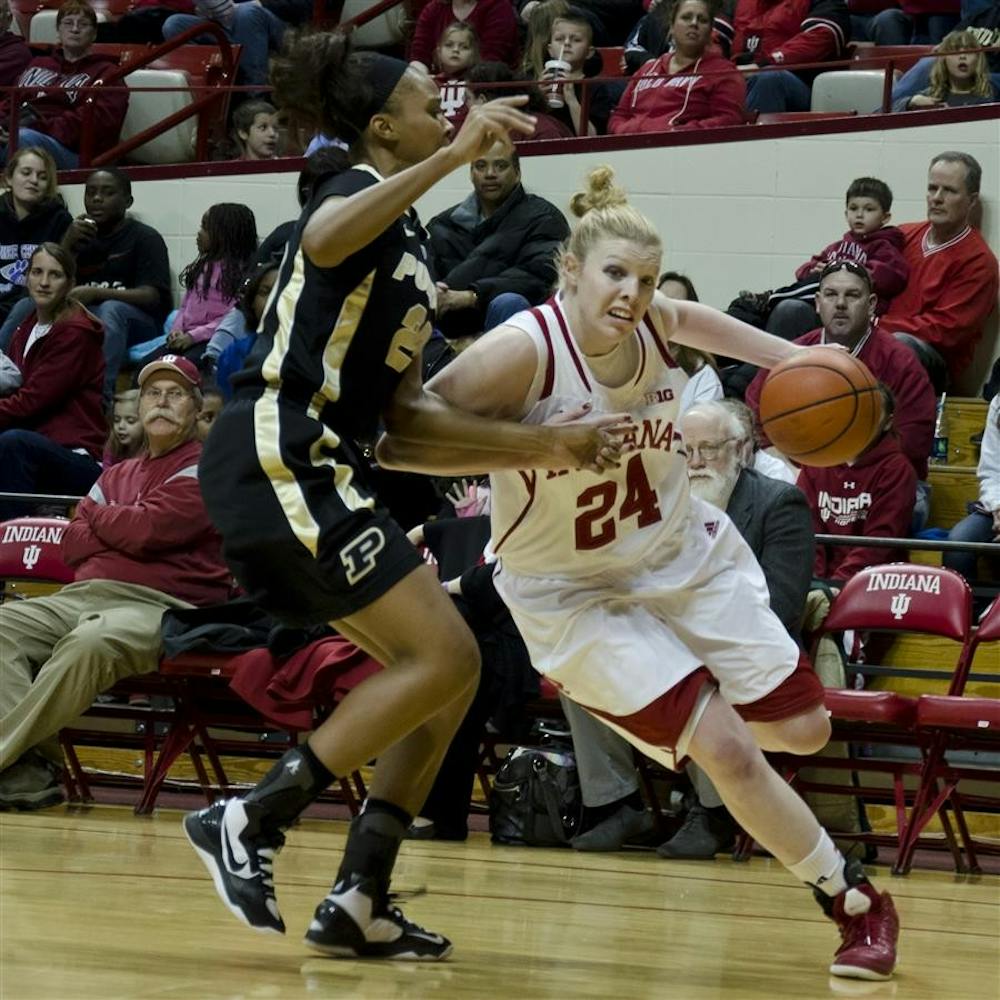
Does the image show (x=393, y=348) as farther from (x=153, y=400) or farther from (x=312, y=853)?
(x=153, y=400)

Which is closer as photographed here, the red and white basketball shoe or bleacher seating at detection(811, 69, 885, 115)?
the red and white basketball shoe

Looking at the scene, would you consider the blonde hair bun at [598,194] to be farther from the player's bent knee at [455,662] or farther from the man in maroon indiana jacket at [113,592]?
the man in maroon indiana jacket at [113,592]

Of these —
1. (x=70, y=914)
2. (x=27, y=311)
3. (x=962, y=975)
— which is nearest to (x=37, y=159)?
(x=27, y=311)

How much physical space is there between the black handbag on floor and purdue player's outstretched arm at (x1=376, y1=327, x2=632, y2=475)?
2705 mm

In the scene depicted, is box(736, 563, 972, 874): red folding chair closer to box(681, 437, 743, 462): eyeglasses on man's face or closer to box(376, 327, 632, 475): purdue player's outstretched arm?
box(681, 437, 743, 462): eyeglasses on man's face

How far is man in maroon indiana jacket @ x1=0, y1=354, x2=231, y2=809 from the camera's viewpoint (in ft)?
22.1

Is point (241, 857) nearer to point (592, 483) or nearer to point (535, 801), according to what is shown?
point (592, 483)

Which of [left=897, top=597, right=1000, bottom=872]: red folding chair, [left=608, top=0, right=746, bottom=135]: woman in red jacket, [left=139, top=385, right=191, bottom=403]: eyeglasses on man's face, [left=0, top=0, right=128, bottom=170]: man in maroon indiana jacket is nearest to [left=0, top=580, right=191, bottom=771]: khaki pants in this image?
[left=139, top=385, right=191, bottom=403]: eyeglasses on man's face

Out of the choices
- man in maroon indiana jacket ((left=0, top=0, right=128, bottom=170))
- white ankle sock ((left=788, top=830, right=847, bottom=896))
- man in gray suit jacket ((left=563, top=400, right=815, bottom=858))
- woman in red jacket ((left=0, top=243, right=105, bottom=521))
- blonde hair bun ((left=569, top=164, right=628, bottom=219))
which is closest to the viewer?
white ankle sock ((left=788, top=830, right=847, bottom=896))

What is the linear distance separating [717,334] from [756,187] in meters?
5.64

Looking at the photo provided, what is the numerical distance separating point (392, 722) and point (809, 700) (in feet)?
3.21

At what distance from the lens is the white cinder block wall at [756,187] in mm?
9266

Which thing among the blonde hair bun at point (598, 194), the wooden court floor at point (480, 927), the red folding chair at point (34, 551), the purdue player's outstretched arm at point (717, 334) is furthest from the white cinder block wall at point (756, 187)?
the blonde hair bun at point (598, 194)

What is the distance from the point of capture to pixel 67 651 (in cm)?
673
